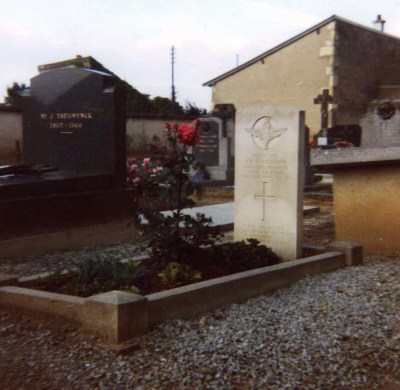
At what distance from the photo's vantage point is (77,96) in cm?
736

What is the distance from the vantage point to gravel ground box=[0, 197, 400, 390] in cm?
309

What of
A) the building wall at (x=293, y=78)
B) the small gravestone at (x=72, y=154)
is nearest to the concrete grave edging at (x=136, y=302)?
the small gravestone at (x=72, y=154)

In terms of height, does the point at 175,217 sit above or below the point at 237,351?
above

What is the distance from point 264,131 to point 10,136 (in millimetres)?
12120

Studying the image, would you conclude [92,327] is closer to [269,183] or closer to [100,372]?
[100,372]

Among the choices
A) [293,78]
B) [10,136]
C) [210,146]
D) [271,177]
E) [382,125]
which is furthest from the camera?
[293,78]

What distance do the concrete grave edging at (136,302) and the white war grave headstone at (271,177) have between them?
2.06ft

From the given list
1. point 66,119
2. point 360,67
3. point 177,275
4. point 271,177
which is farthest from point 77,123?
point 360,67

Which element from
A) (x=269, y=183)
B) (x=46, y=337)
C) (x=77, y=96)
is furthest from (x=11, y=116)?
(x=46, y=337)

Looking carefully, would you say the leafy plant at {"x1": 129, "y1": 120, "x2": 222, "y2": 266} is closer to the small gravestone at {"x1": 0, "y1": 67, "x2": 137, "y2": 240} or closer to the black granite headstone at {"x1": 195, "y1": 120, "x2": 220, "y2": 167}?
the small gravestone at {"x1": 0, "y1": 67, "x2": 137, "y2": 240}

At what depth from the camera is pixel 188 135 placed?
4.89 m

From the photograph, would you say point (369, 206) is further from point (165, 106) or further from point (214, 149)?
point (165, 106)

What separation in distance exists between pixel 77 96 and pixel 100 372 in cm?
479

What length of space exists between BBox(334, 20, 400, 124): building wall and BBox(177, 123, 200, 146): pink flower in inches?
892
